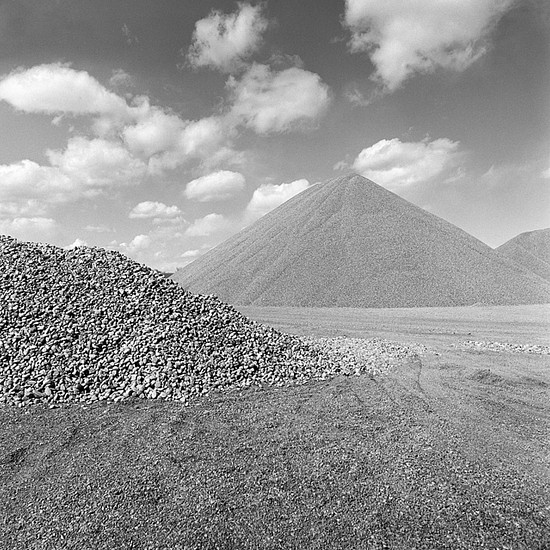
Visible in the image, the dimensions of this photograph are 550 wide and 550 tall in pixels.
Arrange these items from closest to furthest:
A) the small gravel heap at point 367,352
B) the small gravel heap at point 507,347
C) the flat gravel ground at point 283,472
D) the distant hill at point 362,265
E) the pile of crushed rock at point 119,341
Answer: the flat gravel ground at point 283,472 < the pile of crushed rock at point 119,341 < the small gravel heap at point 367,352 < the small gravel heap at point 507,347 < the distant hill at point 362,265

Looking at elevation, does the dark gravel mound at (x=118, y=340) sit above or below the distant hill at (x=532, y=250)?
below

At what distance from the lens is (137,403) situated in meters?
6.63

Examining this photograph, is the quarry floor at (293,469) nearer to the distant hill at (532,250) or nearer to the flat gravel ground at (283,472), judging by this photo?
the flat gravel ground at (283,472)

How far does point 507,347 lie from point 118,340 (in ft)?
32.7

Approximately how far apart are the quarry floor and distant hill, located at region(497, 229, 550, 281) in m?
42.7

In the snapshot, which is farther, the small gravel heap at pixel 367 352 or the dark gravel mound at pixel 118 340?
the small gravel heap at pixel 367 352

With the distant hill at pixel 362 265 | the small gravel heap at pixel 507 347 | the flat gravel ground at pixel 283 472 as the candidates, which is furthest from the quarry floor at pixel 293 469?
the distant hill at pixel 362 265

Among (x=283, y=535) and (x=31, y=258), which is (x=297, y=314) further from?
(x=283, y=535)

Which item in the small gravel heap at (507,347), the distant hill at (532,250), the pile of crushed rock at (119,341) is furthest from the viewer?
the distant hill at (532,250)

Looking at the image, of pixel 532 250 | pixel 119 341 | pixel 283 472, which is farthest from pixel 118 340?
Answer: pixel 532 250

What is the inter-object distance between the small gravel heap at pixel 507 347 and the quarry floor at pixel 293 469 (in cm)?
302

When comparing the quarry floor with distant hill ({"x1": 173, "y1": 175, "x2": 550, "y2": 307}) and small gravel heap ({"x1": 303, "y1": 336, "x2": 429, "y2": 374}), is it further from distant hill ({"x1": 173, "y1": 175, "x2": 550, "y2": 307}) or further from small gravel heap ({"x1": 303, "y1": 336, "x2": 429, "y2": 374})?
distant hill ({"x1": 173, "y1": 175, "x2": 550, "y2": 307})

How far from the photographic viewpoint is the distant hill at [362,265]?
77.8ft

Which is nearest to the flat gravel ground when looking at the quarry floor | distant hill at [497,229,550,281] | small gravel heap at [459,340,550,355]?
the quarry floor
